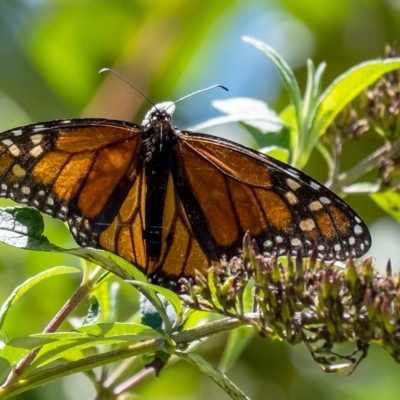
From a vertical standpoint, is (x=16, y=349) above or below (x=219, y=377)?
below

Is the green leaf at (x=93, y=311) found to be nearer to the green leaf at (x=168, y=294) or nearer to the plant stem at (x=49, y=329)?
the plant stem at (x=49, y=329)

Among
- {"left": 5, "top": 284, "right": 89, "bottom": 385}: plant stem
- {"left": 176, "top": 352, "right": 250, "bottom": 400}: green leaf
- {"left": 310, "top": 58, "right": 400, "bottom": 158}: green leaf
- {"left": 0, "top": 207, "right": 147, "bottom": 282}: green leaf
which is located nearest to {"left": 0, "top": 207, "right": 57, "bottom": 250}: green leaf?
{"left": 0, "top": 207, "right": 147, "bottom": 282}: green leaf

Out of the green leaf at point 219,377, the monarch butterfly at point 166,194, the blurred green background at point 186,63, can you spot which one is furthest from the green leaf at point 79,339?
the blurred green background at point 186,63

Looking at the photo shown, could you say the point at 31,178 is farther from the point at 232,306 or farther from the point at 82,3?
the point at 82,3

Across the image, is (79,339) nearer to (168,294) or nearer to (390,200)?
(168,294)

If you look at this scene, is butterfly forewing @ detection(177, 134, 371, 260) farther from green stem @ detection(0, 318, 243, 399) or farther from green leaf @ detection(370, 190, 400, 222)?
green leaf @ detection(370, 190, 400, 222)

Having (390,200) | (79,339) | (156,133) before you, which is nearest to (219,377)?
(79,339)

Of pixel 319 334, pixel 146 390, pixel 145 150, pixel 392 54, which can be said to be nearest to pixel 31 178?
pixel 145 150
